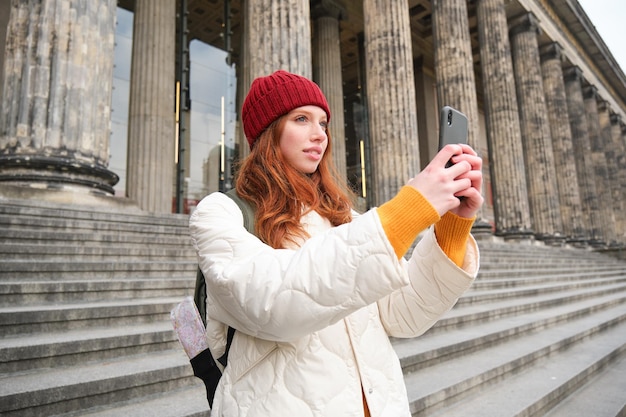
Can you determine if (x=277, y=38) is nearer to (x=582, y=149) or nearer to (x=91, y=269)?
(x=91, y=269)

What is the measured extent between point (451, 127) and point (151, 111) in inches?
438

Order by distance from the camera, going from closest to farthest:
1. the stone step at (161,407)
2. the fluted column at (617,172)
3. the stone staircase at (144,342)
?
the stone step at (161,407)
the stone staircase at (144,342)
the fluted column at (617,172)

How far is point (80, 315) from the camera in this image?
9.76 ft

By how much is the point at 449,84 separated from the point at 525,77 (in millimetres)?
7276

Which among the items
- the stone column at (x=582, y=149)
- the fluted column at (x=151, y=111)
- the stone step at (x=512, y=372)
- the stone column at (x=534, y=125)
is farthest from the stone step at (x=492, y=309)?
the stone column at (x=582, y=149)

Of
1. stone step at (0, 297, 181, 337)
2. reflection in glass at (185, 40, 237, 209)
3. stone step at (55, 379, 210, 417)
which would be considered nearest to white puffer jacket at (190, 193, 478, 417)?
stone step at (55, 379, 210, 417)

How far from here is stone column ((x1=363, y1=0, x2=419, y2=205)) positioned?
1030 centimetres

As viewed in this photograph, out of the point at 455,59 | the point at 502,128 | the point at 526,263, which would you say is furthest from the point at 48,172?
the point at 502,128

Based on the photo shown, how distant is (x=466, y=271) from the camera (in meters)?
1.06

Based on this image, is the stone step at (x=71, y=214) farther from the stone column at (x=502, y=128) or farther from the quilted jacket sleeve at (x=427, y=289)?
the stone column at (x=502, y=128)

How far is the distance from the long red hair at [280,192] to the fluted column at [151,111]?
9.90 meters

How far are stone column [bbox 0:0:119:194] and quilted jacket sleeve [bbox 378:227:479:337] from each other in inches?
206

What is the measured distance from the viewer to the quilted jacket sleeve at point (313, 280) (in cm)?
78

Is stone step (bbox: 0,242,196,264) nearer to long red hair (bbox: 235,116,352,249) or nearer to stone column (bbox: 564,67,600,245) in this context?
long red hair (bbox: 235,116,352,249)
